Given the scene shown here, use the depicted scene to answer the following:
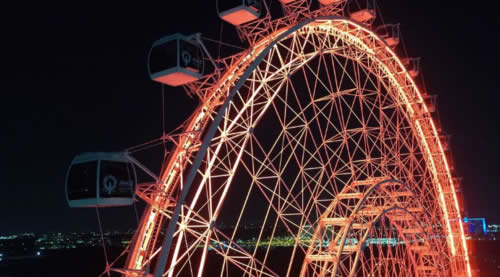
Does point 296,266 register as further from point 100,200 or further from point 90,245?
point 90,245

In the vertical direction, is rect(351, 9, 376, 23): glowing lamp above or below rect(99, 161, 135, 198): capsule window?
→ above

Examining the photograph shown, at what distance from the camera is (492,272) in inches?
2453

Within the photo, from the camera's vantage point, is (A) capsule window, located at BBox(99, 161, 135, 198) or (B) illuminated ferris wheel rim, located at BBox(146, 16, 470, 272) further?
(B) illuminated ferris wheel rim, located at BBox(146, 16, 470, 272)

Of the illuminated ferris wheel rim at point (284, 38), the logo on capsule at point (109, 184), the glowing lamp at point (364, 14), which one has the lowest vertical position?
the logo on capsule at point (109, 184)

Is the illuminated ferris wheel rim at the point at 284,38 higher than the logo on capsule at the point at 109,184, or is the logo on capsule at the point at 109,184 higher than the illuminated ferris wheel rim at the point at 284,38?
the illuminated ferris wheel rim at the point at 284,38

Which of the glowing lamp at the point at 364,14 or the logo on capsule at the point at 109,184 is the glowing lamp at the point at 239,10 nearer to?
the logo on capsule at the point at 109,184

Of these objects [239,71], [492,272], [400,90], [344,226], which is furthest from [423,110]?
[492,272]

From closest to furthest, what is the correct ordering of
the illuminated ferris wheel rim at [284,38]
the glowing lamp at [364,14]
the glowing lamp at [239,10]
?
1. the illuminated ferris wheel rim at [284,38]
2. the glowing lamp at [239,10]
3. the glowing lamp at [364,14]

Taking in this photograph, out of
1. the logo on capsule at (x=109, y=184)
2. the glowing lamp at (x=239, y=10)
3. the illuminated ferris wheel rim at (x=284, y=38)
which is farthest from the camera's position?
the glowing lamp at (x=239, y=10)

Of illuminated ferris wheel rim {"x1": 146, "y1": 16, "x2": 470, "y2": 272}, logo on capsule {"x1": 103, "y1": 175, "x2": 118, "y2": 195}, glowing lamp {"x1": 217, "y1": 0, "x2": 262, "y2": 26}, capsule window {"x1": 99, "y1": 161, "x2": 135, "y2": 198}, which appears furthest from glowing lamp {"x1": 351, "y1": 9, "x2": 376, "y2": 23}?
logo on capsule {"x1": 103, "y1": 175, "x2": 118, "y2": 195}

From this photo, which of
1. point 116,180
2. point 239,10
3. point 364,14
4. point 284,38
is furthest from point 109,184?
point 364,14

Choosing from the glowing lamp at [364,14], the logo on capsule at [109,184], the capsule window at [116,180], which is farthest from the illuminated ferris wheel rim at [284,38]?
the logo on capsule at [109,184]

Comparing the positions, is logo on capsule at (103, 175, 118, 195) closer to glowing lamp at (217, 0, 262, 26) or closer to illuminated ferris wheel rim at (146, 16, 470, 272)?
illuminated ferris wheel rim at (146, 16, 470, 272)

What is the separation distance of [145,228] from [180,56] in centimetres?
403
